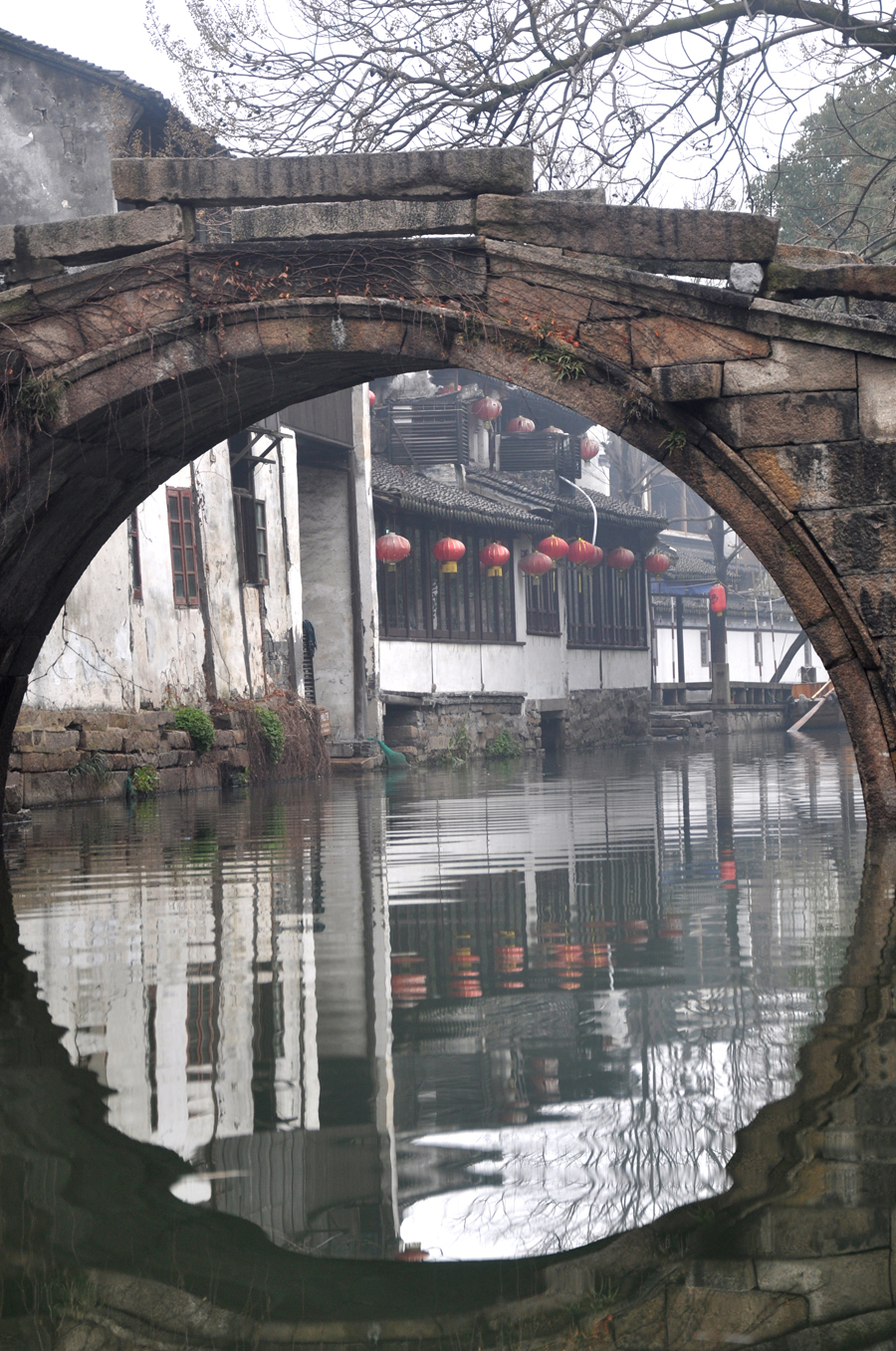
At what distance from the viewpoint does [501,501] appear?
2652 centimetres

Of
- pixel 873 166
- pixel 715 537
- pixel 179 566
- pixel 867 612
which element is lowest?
pixel 867 612

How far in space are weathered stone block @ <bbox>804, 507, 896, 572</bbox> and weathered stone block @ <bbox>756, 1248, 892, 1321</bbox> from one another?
15.6 feet

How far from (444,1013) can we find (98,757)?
410 inches

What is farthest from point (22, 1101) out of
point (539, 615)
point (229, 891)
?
point (539, 615)

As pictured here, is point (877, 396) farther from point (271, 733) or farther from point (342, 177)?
point (271, 733)

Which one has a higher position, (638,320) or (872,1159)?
(638,320)

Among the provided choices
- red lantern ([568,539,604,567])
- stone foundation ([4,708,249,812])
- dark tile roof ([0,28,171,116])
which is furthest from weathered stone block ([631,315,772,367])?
red lantern ([568,539,604,567])

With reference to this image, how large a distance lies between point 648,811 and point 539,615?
1763 cm

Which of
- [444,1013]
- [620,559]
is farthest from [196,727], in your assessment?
[620,559]

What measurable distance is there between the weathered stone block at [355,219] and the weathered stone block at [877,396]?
1948 mm

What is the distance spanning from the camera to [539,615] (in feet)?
89.4

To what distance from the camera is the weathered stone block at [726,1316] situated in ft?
5.80

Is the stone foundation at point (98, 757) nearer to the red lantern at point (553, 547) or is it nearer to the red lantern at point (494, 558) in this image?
the red lantern at point (494, 558)

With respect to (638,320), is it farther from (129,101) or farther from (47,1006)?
(129,101)
